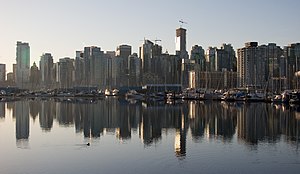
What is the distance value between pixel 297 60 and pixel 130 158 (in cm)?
13431

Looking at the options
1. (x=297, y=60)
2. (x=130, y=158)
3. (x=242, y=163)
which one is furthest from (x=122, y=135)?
(x=297, y=60)

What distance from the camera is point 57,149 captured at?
98.2 feet

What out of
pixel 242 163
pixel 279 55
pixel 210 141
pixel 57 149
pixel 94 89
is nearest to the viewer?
pixel 242 163

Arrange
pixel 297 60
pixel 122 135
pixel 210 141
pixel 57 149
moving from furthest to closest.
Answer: pixel 297 60 < pixel 122 135 < pixel 210 141 < pixel 57 149

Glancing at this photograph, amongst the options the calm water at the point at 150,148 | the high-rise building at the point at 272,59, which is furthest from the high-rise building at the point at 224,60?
the calm water at the point at 150,148

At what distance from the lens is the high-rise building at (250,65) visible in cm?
15262

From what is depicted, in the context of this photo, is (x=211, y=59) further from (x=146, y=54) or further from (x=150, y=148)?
(x=150, y=148)

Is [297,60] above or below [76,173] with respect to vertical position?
above

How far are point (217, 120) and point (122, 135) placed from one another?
56.3 feet

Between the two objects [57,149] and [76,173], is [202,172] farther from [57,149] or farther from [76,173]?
[57,149]

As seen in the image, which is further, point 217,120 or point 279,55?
point 279,55

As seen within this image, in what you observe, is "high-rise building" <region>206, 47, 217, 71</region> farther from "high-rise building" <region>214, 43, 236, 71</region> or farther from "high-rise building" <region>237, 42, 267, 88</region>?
"high-rise building" <region>237, 42, 267, 88</region>

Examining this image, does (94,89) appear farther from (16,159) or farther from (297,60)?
(16,159)

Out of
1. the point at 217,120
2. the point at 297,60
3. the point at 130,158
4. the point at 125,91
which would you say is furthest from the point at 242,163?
the point at 125,91
